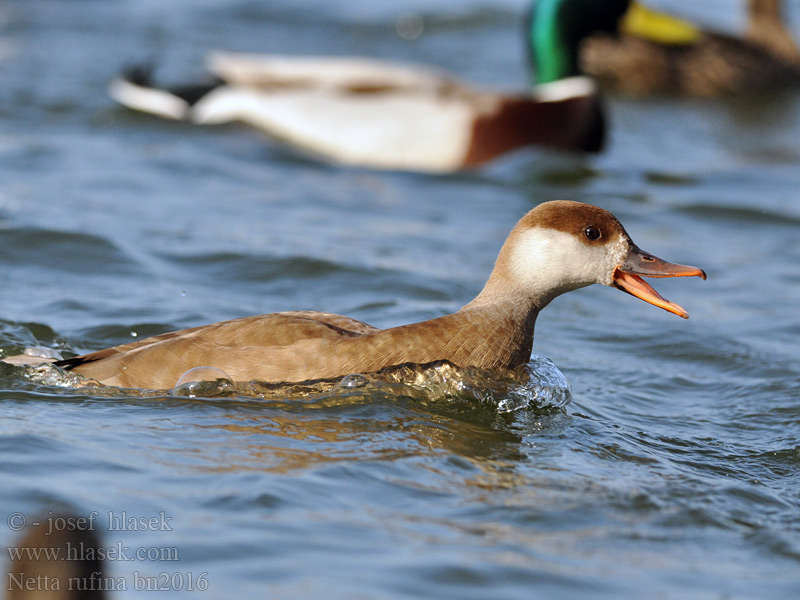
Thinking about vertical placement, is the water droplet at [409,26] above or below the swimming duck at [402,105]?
above

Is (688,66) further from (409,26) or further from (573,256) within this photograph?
(573,256)

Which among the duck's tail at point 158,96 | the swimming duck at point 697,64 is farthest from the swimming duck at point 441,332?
the swimming duck at point 697,64

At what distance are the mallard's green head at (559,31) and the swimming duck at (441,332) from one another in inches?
273

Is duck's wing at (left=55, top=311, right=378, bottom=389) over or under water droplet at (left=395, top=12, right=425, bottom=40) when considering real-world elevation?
under

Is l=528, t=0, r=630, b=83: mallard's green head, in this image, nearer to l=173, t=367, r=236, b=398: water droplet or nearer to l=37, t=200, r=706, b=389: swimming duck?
l=37, t=200, r=706, b=389: swimming duck

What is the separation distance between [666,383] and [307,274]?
263 centimetres

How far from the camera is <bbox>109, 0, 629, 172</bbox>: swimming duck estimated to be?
10.9m

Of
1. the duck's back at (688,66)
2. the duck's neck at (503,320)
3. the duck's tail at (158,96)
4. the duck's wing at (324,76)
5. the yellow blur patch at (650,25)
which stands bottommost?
the duck's neck at (503,320)

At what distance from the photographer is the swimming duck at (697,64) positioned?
1436 cm

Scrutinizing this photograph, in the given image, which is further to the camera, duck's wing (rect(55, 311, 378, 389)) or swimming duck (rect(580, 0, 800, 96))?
swimming duck (rect(580, 0, 800, 96))

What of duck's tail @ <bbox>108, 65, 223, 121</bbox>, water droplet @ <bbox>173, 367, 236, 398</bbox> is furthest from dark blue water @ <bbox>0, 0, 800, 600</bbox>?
duck's tail @ <bbox>108, 65, 223, 121</bbox>

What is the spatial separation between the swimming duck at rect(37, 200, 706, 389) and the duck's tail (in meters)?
7.22

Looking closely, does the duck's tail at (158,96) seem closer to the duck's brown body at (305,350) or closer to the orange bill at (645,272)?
the duck's brown body at (305,350)

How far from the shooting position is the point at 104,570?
8.89 ft
